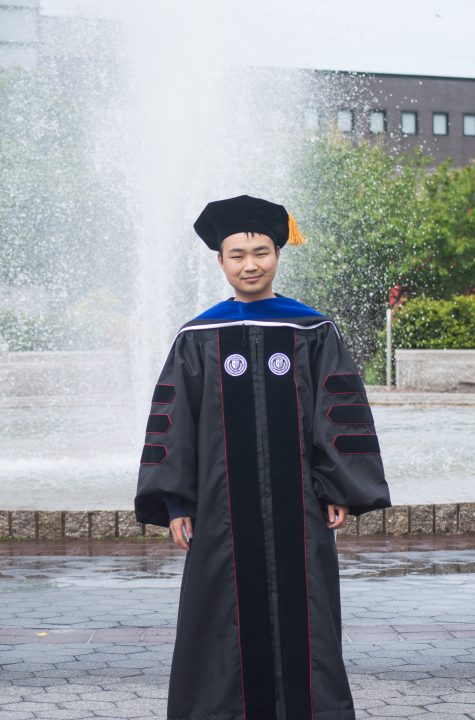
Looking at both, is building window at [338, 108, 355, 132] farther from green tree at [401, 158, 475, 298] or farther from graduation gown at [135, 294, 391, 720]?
graduation gown at [135, 294, 391, 720]

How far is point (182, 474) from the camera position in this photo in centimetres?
406

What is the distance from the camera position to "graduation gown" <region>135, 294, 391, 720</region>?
3994mm

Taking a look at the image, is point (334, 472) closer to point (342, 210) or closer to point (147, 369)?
point (147, 369)

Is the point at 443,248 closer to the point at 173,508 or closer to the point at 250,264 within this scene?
the point at 250,264

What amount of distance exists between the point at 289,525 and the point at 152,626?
2.04 m

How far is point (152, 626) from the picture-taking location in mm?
5891

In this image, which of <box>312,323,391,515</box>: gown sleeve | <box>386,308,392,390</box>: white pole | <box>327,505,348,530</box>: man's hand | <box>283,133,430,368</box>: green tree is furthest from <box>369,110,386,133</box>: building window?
<box>327,505,348,530</box>: man's hand

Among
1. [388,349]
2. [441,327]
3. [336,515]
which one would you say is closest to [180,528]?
[336,515]

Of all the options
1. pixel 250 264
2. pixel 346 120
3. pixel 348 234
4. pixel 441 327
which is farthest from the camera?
pixel 346 120

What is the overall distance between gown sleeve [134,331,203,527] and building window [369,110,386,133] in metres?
64.8

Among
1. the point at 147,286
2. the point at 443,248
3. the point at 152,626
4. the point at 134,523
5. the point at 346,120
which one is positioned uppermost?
the point at 346,120

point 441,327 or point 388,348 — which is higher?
point 441,327

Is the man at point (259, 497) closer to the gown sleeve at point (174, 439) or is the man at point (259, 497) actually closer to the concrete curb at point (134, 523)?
the gown sleeve at point (174, 439)

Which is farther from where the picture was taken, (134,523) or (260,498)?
(134,523)
